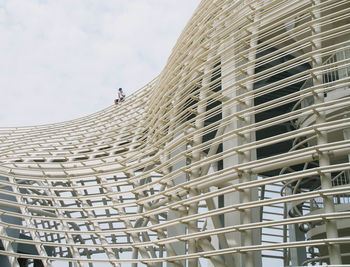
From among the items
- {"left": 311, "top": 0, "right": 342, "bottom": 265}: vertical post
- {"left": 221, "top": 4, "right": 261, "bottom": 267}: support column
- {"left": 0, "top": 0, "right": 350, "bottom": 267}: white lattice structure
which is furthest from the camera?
{"left": 221, "top": 4, "right": 261, "bottom": 267}: support column

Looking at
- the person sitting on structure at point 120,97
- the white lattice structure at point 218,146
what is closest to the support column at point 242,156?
the white lattice structure at point 218,146

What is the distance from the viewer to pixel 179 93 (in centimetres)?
1731

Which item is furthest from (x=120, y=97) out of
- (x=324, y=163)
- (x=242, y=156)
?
(x=324, y=163)

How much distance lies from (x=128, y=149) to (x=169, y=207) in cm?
865

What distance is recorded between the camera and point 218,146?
15.5 metres

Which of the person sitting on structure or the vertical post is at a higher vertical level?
the person sitting on structure

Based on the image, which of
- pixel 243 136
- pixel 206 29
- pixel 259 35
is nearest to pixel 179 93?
pixel 206 29

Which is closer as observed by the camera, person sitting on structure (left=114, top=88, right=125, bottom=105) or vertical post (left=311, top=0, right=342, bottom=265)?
vertical post (left=311, top=0, right=342, bottom=265)

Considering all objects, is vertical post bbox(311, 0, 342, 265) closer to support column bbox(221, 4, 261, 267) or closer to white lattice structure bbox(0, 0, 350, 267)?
white lattice structure bbox(0, 0, 350, 267)

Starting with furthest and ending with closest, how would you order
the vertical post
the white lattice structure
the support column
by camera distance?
the support column, the white lattice structure, the vertical post

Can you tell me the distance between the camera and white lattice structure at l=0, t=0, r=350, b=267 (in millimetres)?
10445

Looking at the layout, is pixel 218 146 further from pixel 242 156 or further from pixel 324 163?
pixel 324 163

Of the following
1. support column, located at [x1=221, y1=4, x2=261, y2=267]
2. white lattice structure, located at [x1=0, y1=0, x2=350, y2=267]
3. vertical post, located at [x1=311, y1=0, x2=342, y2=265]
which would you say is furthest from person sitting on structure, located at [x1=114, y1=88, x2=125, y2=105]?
vertical post, located at [x1=311, y1=0, x2=342, y2=265]

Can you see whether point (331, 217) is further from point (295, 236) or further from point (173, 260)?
point (295, 236)
